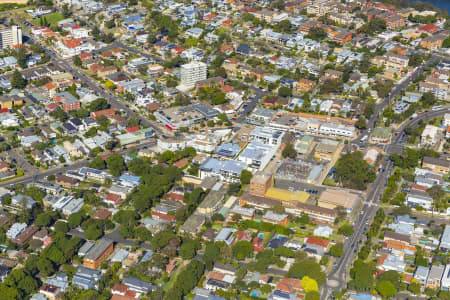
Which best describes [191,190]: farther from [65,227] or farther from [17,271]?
[17,271]

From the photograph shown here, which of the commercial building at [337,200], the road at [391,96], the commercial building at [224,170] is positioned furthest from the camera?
the road at [391,96]

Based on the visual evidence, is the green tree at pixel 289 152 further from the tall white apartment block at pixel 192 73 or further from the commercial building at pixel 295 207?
the tall white apartment block at pixel 192 73

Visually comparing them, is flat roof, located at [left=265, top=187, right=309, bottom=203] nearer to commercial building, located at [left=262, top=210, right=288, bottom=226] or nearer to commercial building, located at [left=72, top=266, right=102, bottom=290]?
commercial building, located at [left=262, top=210, right=288, bottom=226]

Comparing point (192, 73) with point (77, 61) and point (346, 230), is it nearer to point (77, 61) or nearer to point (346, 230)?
point (77, 61)

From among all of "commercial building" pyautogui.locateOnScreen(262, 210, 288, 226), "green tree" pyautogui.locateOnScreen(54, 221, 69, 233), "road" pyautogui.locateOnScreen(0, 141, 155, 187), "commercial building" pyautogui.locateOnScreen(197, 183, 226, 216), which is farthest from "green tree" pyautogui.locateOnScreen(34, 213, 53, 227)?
"commercial building" pyautogui.locateOnScreen(262, 210, 288, 226)

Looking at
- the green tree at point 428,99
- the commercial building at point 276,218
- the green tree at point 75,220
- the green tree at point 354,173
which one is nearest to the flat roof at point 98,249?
the green tree at point 75,220

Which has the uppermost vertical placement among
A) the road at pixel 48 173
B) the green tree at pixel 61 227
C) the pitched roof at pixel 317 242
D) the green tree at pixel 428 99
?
the green tree at pixel 428 99

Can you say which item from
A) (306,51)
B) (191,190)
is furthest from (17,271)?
(306,51)
